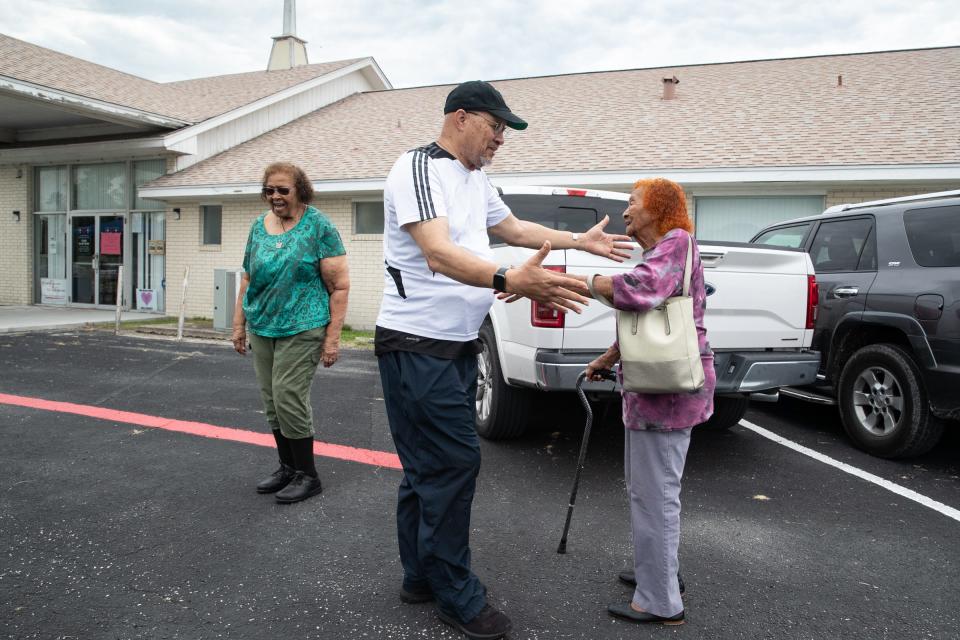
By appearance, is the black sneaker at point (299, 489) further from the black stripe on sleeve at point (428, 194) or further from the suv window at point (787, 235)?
the suv window at point (787, 235)

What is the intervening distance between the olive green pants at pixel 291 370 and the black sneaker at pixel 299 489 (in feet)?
0.84

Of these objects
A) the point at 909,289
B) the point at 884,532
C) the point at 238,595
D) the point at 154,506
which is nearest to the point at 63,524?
the point at 154,506

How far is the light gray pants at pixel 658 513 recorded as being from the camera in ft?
8.71

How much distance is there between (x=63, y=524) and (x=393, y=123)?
13972 millimetres

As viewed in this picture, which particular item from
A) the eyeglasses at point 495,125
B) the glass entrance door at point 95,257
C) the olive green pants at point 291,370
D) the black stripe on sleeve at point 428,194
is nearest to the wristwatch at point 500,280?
the black stripe on sleeve at point 428,194

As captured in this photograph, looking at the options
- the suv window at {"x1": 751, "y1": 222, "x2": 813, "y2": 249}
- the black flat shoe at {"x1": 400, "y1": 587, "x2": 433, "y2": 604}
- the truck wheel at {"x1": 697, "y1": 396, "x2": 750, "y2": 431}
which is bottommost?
the black flat shoe at {"x1": 400, "y1": 587, "x2": 433, "y2": 604}

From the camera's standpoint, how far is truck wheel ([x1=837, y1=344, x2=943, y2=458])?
15.4 feet

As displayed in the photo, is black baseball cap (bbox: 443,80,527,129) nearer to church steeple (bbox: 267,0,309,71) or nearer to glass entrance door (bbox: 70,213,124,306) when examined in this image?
glass entrance door (bbox: 70,213,124,306)

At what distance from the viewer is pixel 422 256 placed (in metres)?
2.51

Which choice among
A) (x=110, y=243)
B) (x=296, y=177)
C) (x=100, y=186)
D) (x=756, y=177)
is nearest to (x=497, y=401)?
(x=296, y=177)

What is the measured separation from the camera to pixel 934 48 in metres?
15.4

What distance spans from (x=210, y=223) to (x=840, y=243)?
12756 mm

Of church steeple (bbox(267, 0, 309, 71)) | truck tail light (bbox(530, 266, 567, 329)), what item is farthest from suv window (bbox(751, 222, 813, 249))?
church steeple (bbox(267, 0, 309, 71))

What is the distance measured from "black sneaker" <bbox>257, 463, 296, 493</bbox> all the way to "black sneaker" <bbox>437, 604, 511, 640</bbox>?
187cm
